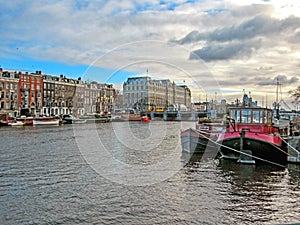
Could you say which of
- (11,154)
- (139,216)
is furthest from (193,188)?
(11,154)

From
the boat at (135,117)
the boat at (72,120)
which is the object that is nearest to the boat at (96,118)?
the boat at (72,120)

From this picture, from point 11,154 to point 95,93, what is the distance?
80579mm

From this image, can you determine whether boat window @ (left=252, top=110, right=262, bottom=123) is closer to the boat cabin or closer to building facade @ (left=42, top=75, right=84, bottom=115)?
the boat cabin

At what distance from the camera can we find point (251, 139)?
988 inches

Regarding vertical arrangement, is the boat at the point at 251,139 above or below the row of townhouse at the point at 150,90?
below

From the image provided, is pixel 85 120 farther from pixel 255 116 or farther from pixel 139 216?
pixel 139 216

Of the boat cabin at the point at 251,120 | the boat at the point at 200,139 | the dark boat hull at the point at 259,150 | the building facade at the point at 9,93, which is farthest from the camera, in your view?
the building facade at the point at 9,93

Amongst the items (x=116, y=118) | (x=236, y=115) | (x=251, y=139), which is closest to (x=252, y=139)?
(x=251, y=139)

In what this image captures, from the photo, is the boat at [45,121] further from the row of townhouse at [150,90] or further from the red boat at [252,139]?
the red boat at [252,139]

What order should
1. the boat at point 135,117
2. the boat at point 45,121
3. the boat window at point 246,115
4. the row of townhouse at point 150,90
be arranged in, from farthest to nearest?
the boat at point 135,117, the boat at point 45,121, the row of townhouse at point 150,90, the boat window at point 246,115

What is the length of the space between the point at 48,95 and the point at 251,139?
105072 mm

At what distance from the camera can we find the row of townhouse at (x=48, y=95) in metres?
105

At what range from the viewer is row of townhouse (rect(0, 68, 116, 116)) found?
346 ft

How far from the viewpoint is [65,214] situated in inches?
563
